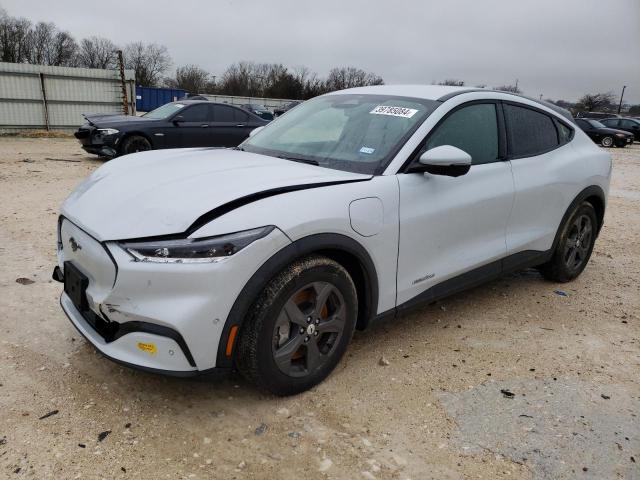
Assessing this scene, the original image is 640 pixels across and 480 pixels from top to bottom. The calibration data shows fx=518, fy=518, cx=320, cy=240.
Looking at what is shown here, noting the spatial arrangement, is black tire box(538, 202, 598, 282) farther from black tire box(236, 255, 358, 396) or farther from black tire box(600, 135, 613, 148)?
black tire box(600, 135, 613, 148)

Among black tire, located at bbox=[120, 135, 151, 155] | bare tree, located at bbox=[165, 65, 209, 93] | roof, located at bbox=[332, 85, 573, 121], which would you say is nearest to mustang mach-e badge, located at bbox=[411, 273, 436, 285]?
roof, located at bbox=[332, 85, 573, 121]

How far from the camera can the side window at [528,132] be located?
384cm

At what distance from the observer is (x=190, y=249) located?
224 cm

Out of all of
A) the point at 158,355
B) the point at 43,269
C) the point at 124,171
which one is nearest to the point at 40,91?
the point at 43,269

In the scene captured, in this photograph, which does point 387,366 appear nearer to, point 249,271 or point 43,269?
point 249,271

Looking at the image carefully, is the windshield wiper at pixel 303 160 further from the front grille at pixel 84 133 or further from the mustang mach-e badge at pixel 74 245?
the front grille at pixel 84 133

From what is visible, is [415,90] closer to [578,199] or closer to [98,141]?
[578,199]

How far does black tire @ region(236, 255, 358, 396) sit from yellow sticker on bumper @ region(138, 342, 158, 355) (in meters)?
0.38

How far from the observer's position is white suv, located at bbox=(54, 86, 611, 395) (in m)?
2.28

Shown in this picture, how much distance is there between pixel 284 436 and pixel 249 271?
0.82 meters

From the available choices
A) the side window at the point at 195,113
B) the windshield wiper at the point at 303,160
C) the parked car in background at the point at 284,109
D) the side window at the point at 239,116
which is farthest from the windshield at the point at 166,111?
the windshield wiper at the point at 303,160

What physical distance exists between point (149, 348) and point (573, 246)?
3.83 metres

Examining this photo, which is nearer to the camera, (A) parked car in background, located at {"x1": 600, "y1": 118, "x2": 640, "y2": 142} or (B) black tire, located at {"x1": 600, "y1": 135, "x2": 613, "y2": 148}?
→ (B) black tire, located at {"x1": 600, "y1": 135, "x2": 613, "y2": 148}

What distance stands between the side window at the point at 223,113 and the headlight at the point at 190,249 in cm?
974
